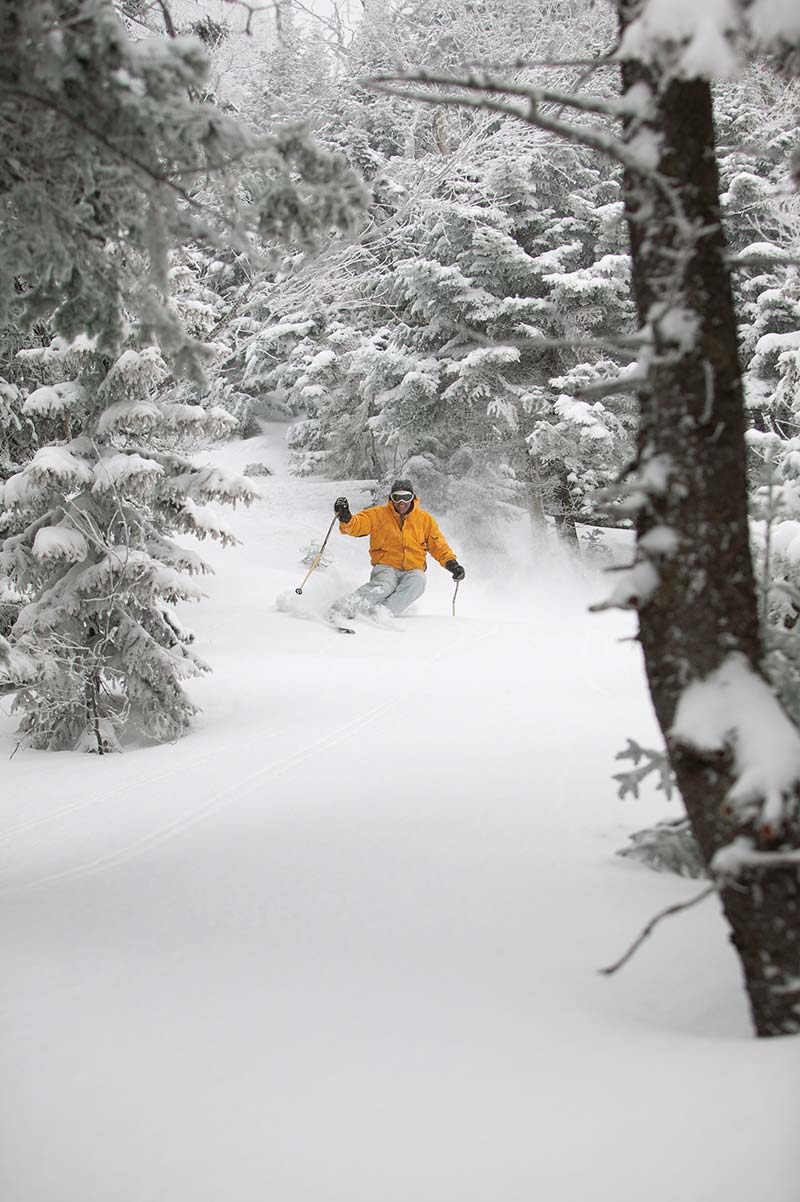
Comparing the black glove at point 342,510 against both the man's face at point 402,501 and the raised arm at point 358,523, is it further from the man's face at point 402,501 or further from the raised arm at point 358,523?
the man's face at point 402,501

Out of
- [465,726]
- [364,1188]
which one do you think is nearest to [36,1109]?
[364,1188]

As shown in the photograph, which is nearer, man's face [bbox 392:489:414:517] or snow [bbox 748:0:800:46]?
snow [bbox 748:0:800:46]

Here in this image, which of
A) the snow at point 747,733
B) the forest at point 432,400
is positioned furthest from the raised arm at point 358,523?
the snow at point 747,733

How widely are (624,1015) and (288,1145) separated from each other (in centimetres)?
87

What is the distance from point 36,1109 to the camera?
Result: 2.00 metres

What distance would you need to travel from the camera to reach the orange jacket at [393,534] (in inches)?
484

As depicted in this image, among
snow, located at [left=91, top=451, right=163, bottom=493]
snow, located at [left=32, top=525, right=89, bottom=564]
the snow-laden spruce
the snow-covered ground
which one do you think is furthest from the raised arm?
the snow-covered ground

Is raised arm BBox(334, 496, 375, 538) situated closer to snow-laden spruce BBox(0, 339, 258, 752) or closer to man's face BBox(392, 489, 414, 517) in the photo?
man's face BBox(392, 489, 414, 517)

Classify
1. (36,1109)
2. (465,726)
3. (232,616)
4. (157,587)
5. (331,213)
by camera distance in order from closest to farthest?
(36,1109)
(331,213)
(465,726)
(157,587)
(232,616)

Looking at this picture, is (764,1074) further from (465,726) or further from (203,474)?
(203,474)

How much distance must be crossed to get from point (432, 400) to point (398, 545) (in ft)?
22.4

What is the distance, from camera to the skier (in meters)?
12.2

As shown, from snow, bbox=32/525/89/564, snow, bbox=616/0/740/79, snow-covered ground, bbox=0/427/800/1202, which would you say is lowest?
snow-covered ground, bbox=0/427/800/1202

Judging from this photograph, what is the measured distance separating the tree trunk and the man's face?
10267 millimetres
